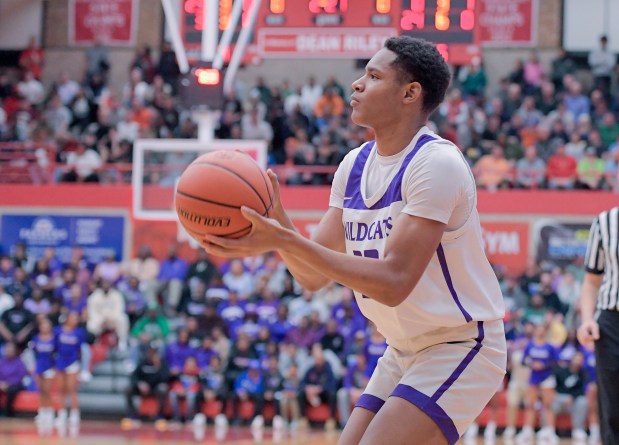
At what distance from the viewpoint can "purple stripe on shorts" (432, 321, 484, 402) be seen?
3.40 m

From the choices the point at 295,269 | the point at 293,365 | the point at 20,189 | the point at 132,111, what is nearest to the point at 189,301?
the point at 293,365

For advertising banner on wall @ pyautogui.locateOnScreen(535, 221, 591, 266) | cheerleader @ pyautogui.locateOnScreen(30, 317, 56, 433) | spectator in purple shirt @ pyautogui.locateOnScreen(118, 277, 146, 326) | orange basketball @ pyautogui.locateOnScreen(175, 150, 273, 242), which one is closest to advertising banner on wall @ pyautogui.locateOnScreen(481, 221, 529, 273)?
advertising banner on wall @ pyautogui.locateOnScreen(535, 221, 591, 266)

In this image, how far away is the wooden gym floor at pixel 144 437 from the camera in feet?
34.9

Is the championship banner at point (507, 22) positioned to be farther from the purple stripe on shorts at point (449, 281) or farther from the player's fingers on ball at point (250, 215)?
the player's fingers on ball at point (250, 215)

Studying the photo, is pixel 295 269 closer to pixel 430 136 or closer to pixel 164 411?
pixel 430 136

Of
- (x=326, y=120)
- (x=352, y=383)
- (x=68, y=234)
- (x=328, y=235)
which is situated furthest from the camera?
(x=326, y=120)

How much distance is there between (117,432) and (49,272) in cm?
422

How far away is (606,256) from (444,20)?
22.5ft

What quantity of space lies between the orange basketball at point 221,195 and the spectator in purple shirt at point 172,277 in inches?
449

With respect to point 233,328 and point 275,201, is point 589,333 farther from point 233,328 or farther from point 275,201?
point 233,328

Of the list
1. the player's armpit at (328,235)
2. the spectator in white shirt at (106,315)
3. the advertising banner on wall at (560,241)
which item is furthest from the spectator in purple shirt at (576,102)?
the player's armpit at (328,235)

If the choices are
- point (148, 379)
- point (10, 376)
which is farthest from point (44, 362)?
point (148, 379)

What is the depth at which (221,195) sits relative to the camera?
10.6ft

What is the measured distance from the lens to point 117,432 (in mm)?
11922
